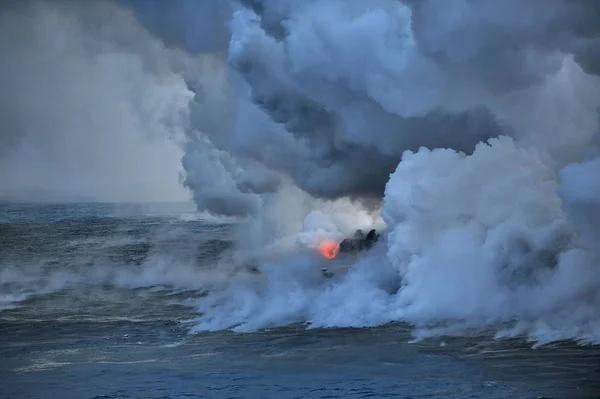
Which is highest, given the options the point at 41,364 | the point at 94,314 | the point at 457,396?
the point at 94,314

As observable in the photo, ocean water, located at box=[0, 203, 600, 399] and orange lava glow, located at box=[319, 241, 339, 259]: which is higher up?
orange lava glow, located at box=[319, 241, 339, 259]

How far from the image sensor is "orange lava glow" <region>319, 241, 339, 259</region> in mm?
161375

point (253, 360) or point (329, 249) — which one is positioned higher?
point (329, 249)

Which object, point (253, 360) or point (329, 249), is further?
point (329, 249)

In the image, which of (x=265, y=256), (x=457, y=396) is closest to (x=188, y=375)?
(x=457, y=396)

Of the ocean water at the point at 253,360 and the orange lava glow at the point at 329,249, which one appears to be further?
the orange lava glow at the point at 329,249

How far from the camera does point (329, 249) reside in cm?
16550

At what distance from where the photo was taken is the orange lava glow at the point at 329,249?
161 meters

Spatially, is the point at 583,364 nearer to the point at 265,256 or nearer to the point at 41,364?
Result: the point at 41,364

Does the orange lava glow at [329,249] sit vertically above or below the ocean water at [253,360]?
above

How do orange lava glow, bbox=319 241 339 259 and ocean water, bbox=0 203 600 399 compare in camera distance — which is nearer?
ocean water, bbox=0 203 600 399

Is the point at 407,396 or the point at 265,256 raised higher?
the point at 265,256

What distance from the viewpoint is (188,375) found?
82.2 meters

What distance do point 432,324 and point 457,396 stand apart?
28.4 meters
